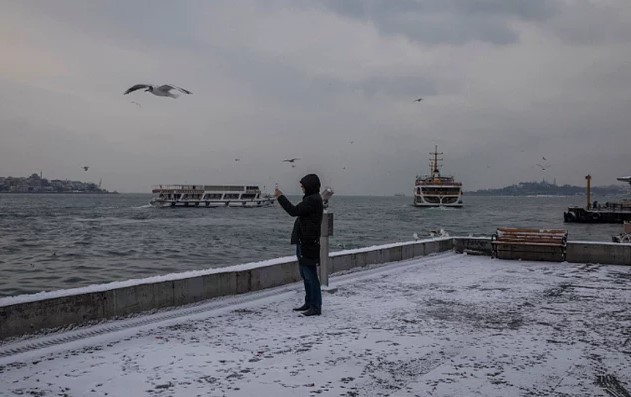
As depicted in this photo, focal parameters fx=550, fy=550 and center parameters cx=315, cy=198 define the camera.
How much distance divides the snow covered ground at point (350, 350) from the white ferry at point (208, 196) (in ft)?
357

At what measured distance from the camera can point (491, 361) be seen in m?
4.80

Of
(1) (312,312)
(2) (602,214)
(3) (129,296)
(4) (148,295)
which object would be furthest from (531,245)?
(2) (602,214)

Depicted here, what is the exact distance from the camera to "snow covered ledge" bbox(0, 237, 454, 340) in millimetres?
5352

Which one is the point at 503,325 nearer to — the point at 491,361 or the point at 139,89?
the point at 491,361

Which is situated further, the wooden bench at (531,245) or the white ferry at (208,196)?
the white ferry at (208,196)

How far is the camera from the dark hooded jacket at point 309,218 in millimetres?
6422

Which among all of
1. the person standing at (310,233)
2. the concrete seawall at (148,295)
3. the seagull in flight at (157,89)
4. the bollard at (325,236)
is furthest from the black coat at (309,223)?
the seagull in flight at (157,89)

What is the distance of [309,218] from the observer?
6.47 m

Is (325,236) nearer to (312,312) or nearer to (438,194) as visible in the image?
(312,312)

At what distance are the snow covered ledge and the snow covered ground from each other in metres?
0.18

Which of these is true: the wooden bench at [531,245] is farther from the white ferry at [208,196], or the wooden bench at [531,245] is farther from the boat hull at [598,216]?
the white ferry at [208,196]

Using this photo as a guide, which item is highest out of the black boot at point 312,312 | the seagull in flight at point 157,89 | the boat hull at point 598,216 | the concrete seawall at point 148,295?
the seagull in flight at point 157,89

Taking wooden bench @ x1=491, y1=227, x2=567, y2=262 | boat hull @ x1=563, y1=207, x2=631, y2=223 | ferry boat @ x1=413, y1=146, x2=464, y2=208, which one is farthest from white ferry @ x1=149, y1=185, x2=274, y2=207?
wooden bench @ x1=491, y1=227, x2=567, y2=262

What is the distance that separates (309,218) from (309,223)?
0.06 metres
